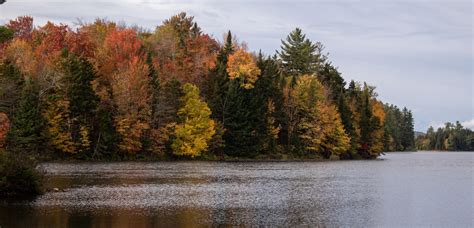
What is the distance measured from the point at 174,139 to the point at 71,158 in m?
16.9

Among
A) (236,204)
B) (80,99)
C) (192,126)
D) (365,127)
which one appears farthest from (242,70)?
(236,204)

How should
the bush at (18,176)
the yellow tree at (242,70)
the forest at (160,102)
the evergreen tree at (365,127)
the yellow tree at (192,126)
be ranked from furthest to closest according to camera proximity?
the evergreen tree at (365,127)
the yellow tree at (242,70)
the yellow tree at (192,126)
the forest at (160,102)
the bush at (18,176)

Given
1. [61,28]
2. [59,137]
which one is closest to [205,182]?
[59,137]

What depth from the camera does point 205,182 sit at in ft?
167

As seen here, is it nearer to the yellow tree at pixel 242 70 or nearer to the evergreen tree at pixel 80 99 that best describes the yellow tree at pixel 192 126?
the yellow tree at pixel 242 70

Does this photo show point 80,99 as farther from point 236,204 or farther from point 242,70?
point 236,204

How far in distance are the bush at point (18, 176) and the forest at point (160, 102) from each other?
24697mm

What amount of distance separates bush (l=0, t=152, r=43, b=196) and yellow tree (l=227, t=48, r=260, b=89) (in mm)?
68990

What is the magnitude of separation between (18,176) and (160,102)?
186ft

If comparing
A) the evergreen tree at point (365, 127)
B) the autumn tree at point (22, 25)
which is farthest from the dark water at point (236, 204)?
the evergreen tree at point (365, 127)

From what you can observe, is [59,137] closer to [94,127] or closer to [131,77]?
[94,127]

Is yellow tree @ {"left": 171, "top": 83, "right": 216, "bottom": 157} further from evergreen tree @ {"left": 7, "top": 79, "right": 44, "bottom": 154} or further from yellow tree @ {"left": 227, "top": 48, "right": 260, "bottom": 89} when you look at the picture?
evergreen tree @ {"left": 7, "top": 79, "right": 44, "bottom": 154}

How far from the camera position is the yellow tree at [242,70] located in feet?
346

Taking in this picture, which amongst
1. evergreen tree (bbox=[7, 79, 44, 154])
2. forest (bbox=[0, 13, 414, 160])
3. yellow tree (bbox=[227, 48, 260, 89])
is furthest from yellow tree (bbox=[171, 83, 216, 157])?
evergreen tree (bbox=[7, 79, 44, 154])
